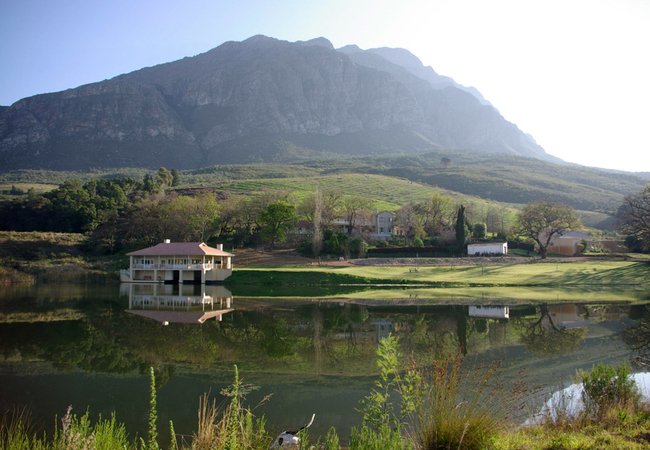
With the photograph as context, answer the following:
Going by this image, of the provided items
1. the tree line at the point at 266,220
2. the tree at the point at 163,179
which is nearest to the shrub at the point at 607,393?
the tree line at the point at 266,220

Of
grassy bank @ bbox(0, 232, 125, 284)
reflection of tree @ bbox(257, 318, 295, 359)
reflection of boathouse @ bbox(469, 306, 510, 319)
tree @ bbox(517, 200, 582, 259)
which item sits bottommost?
grassy bank @ bbox(0, 232, 125, 284)

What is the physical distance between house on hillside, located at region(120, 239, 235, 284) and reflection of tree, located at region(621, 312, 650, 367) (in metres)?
34.6

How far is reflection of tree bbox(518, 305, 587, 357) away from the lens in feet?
41.0

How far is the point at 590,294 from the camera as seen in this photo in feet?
94.1

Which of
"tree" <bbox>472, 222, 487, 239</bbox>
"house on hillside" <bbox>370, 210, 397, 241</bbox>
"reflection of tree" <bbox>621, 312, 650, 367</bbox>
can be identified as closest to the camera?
"reflection of tree" <bbox>621, 312, 650, 367</bbox>

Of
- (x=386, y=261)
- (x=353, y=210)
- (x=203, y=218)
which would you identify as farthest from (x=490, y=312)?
(x=353, y=210)

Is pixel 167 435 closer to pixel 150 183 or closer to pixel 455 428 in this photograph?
pixel 455 428

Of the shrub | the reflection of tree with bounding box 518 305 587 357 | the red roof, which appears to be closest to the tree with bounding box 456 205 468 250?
the red roof

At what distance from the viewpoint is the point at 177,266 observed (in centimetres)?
4338

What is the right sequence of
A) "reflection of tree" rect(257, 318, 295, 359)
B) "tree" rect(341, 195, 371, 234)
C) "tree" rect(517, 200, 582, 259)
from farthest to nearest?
"tree" rect(341, 195, 371, 234) → "tree" rect(517, 200, 582, 259) → "reflection of tree" rect(257, 318, 295, 359)

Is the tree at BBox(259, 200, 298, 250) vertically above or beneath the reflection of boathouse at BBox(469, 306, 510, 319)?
above

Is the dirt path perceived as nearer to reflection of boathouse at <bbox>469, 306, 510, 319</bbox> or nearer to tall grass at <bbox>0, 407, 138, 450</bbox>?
reflection of boathouse at <bbox>469, 306, 510, 319</bbox>

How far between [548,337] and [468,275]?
25.6 m

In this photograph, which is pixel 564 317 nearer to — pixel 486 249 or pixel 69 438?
pixel 69 438
